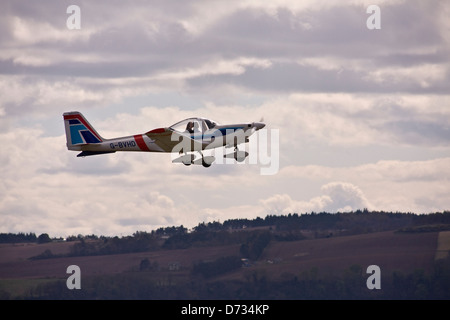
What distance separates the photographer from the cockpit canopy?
6656 centimetres

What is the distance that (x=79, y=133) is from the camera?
233 ft

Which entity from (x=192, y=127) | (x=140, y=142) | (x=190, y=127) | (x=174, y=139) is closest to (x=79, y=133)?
(x=140, y=142)

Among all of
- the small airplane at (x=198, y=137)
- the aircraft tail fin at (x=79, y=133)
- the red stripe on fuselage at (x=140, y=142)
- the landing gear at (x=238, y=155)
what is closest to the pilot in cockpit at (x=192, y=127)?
the small airplane at (x=198, y=137)

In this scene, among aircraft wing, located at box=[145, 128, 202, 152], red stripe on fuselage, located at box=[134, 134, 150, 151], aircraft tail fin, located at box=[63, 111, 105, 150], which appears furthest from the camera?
aircraft tail fin, located at box=[63, 111, 105, 150]

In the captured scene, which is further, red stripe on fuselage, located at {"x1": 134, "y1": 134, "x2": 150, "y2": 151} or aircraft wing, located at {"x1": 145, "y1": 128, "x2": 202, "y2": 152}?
red stripe on fuselage, located at {"x1": 134, "y1": 134, "x2": 150, "y2": 151}

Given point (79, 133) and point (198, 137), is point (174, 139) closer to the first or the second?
point (198, 137)

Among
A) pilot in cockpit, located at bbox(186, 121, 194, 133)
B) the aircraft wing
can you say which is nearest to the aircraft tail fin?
the aircraft wing

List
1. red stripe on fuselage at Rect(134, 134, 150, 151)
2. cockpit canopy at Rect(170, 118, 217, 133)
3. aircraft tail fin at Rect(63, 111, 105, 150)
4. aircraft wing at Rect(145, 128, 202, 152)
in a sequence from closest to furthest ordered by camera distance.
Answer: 1. aircraft wing at Rect(145, 128, 202, 152)
2. cockpit canopy at Rect(170, 118, 217, 133)
3. red stripe on fuselage at Rect(134, 134, 150, 151)
4. aircraft tail fin at Rect(63, 111, 105, 150)

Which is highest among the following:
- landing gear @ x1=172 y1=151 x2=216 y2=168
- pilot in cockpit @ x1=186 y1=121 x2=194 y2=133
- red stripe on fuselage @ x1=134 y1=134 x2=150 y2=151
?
pilot in cockpit @ x1=186 y1=121 x2=194 y2=133

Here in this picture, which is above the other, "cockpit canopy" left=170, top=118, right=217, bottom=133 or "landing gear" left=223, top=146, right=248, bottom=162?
"cockpit canopy" left=170, top=118, right=217, bottom=133

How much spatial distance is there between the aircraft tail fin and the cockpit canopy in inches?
313

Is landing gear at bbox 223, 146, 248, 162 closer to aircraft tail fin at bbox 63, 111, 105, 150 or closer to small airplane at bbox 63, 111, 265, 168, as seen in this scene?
small airplane at bbox 63, 111, 265, 168
